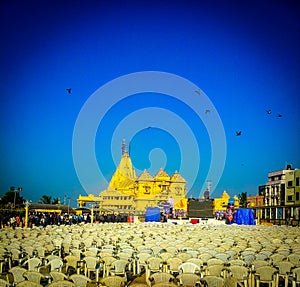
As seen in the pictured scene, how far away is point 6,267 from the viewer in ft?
38.5

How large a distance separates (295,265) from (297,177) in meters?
60.3

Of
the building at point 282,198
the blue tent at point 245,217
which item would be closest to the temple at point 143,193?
the building at point 282,198

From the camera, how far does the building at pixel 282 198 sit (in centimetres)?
5003

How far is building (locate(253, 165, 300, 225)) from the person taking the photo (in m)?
50.0

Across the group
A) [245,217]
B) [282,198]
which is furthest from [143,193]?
[245,217]

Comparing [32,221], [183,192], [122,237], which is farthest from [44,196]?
[122,237]

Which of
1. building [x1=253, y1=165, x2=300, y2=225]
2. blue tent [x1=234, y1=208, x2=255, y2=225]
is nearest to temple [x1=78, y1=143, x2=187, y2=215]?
building [x1=253, y1=165, x2=300, y2=225]

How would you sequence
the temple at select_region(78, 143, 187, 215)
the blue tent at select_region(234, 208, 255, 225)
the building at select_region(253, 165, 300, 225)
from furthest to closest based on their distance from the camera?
the temple at select_region(78, 143, 187, 215) → the building at select_region(253, 165, 300, 225) → the blue tent at select_region(234, 208, 255, 225)

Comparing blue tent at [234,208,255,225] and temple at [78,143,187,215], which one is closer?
blue tent at [234,208,255,225]

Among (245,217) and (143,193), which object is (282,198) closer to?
(245,217)

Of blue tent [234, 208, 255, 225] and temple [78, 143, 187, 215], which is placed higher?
temple [78, 143, 187, 215]

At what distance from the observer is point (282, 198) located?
255ft

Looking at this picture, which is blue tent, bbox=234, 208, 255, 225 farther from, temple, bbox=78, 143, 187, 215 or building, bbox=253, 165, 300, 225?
temple, bbox=78, 143, 187, 215

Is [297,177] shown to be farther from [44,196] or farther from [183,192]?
[44,196]
